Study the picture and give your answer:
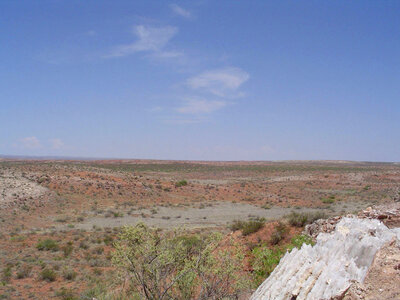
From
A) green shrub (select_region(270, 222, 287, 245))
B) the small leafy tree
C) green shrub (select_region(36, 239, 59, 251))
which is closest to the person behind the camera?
the small leafy tree

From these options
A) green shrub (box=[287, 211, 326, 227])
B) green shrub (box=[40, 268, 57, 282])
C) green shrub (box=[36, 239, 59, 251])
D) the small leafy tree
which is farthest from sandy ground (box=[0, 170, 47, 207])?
the small leafy tree

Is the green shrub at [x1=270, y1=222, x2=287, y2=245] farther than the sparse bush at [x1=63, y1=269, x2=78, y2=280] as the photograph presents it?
Yes

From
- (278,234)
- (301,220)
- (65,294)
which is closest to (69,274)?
(65,294)

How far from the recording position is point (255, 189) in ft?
176

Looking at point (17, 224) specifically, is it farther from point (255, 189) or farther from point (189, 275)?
point (255, 189)

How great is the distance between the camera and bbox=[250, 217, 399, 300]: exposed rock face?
4.87 m

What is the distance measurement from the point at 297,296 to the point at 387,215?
5.18 m

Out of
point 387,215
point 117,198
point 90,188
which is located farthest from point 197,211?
point 387,215

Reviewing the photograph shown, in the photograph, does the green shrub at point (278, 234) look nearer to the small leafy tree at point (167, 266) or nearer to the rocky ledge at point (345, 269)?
the small leafy tree at point (167, 266)

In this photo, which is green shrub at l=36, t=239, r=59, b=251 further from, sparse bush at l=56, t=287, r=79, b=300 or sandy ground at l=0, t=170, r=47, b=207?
sandy ground at l=0, t=170, r=47, b=207

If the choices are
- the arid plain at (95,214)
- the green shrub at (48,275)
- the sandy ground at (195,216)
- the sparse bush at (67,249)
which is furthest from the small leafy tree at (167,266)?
the sandy ground at (195,216)

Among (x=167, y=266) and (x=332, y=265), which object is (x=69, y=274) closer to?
(x=167, y=266)

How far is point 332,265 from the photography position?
17.2ft

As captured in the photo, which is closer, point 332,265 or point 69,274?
point 332,265
